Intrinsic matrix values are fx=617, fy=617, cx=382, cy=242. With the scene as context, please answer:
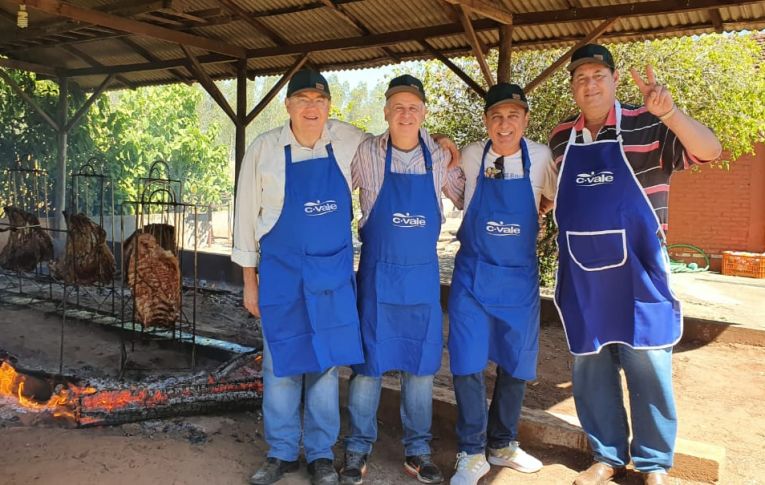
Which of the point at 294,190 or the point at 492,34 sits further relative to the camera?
the point at 492,34

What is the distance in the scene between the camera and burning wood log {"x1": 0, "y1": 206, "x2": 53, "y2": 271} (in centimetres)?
769

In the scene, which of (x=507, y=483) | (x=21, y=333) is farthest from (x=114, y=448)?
(x=21, y=333)

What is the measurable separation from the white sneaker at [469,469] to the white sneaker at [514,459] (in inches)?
6.5

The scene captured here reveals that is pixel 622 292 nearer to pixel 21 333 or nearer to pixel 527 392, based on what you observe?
pixel 527 392

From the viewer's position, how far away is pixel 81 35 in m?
9.59

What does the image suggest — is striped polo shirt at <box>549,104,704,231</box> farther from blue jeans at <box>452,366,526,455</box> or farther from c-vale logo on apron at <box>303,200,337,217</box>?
c-vale logo on apron at <box>303,200,337,217</box>

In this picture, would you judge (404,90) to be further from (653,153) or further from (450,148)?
(653,153)

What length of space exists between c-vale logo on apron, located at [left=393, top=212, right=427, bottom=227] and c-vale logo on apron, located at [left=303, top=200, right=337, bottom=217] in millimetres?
337

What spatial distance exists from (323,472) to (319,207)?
56.9 inches

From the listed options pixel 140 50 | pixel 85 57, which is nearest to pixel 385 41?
pixel 140 50

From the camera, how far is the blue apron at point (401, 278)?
3.30 metres

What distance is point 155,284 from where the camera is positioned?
556 centimetres

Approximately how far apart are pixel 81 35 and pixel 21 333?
16.9 ft

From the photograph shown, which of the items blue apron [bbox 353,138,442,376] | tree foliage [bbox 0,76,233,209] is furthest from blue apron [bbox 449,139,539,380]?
tree foliage [bbox 0,76,233,209]
